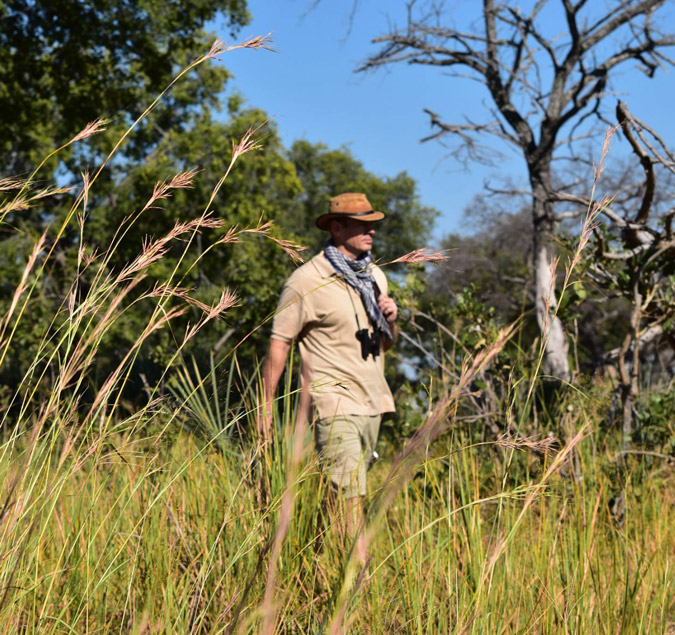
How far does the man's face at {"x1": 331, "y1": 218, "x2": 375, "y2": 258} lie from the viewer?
3961 millimetres

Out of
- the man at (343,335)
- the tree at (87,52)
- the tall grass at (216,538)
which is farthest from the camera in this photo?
the tree at (87,52)

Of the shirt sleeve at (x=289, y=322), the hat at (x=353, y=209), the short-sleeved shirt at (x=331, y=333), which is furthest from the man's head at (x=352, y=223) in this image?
the shirt sleeve at (x=289, y=322)

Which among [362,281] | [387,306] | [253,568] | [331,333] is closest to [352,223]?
[362,281]

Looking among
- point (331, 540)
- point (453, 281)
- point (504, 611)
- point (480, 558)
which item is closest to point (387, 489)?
point (504, 611)

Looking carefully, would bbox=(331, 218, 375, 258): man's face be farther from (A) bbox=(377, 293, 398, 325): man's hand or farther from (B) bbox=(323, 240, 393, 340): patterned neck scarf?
(A) bbox=(377, 293, 398, 325): man's hand

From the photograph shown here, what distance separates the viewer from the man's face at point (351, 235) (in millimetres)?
3961

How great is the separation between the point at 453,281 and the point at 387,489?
24.3 m

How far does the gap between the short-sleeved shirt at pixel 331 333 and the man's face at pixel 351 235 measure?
176mm

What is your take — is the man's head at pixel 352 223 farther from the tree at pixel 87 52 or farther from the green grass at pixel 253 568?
the tree at pixel 87 52

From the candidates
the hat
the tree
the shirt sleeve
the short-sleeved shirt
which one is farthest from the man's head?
the tree

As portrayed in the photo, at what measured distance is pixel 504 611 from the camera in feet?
6.03

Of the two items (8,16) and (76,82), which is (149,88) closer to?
(76,82)

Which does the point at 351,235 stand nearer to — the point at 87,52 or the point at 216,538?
the point at 216,538

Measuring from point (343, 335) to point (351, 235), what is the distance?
0.51m
